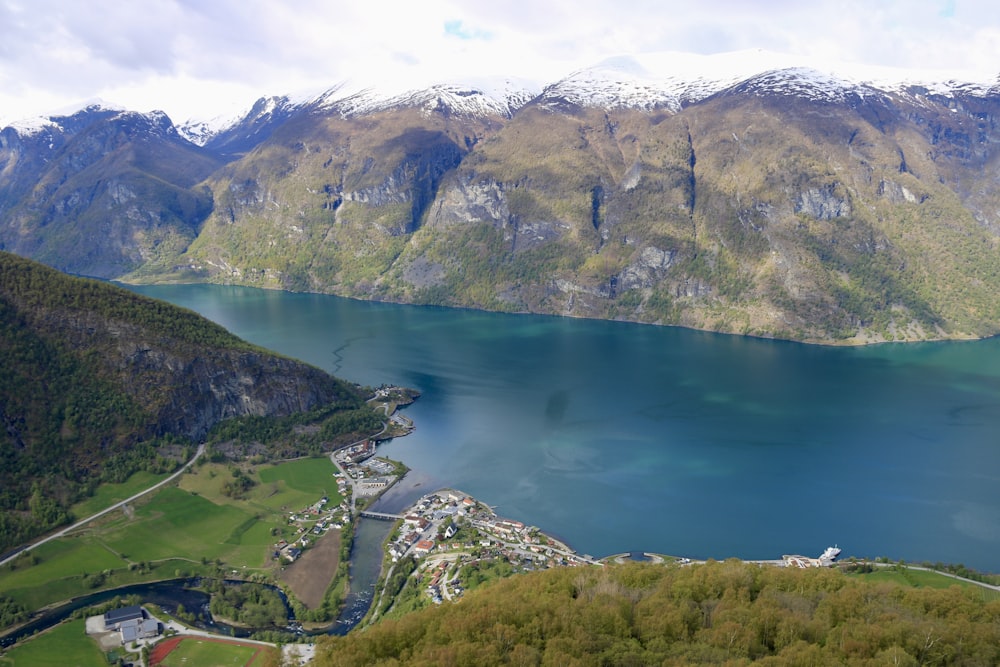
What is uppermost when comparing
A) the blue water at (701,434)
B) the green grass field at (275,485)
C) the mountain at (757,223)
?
the mountain at (757,223)

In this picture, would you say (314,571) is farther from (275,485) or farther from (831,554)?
(831,554)

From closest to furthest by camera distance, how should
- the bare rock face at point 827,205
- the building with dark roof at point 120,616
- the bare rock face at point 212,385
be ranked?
the building with dark roof at point 120,616, the bare rock face at point 212,385, the bare rock face at point 827,205

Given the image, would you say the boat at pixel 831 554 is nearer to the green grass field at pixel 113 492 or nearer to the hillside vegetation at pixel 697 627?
the hillside vegetation at pixel 697 627

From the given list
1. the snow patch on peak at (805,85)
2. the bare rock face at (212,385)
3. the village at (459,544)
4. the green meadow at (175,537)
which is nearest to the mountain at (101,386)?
the bare rock face at (212,385)

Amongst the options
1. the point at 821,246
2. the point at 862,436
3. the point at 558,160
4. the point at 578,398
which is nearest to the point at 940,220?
the point at 821,246

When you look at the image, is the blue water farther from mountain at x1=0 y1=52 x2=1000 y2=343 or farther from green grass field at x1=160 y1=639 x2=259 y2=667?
green grass field at x1=160 y1=639 x2=259 y2=667

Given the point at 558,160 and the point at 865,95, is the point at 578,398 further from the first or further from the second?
the point at 865,95

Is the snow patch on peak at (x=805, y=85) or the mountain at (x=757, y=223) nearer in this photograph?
the mountain at (x=757, y=223)
